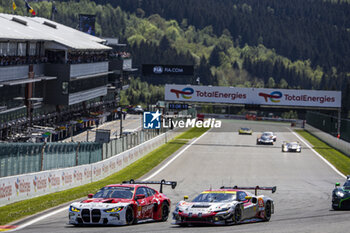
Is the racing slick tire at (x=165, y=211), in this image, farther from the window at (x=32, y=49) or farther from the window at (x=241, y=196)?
the window at (x=32, y=49)

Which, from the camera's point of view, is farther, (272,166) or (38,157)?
(272,166)

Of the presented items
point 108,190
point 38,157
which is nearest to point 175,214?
point 108,190

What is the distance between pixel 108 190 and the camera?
20.8 m

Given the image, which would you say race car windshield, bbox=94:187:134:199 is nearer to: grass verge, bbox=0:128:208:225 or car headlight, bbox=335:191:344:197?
grass verge, bbox=0:128:208:225

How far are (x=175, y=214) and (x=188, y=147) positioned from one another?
49.6m

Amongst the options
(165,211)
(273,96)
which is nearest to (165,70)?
(273,96)

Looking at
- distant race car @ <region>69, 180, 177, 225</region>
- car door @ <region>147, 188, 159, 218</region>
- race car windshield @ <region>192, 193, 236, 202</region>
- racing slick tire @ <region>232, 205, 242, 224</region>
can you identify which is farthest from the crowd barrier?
racing slick tire @ <region>232, 205, 242, 224</region>

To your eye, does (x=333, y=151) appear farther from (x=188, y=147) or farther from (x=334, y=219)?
(x=334, y=219)

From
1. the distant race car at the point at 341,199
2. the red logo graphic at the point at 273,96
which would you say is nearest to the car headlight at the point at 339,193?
the distant race car at the point at 341,199

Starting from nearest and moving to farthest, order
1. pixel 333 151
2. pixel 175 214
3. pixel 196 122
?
pixel 175 214 → pixel 333 151 → pixel 196 122

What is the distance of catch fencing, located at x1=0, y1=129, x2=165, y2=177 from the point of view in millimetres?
26031

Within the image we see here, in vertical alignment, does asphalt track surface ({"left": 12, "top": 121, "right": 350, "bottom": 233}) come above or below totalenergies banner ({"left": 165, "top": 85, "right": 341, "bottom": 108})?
below

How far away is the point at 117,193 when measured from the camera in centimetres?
2053

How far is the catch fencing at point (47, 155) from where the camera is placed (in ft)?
85.4
